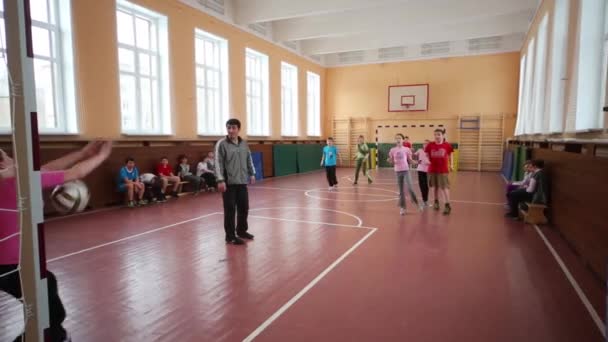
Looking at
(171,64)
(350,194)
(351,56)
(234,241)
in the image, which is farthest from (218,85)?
(351,56)

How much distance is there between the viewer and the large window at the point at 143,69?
9320 millimetres

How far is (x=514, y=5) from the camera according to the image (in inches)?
468

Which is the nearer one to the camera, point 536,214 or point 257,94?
point 536,214

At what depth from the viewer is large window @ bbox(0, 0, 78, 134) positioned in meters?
7.52

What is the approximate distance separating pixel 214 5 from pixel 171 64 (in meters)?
2.89

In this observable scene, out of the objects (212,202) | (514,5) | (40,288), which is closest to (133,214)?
(212,202)

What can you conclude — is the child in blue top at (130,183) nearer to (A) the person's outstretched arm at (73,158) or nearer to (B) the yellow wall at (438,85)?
(A) the person's outstretched arm at (73,158)

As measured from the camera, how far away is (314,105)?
19.2 meters

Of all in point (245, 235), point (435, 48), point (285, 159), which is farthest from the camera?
point (435, 48)

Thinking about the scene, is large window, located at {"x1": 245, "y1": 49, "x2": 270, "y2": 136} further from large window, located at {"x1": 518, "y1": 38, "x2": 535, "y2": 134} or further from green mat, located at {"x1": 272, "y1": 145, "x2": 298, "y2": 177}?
large window, located at {"x1": 518, "y1": 38, "x2": 535, "y2": 134}

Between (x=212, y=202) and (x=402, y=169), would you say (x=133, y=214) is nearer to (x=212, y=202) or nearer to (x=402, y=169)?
(x=212, y=202)

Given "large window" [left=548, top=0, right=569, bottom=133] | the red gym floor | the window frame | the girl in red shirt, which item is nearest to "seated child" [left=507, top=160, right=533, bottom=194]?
the red gym floor

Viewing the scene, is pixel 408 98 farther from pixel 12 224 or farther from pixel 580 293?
pixel 12 224

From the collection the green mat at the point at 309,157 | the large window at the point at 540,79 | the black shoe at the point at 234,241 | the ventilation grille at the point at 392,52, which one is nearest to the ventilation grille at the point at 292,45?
the ventilation grille at the point at 392,52
